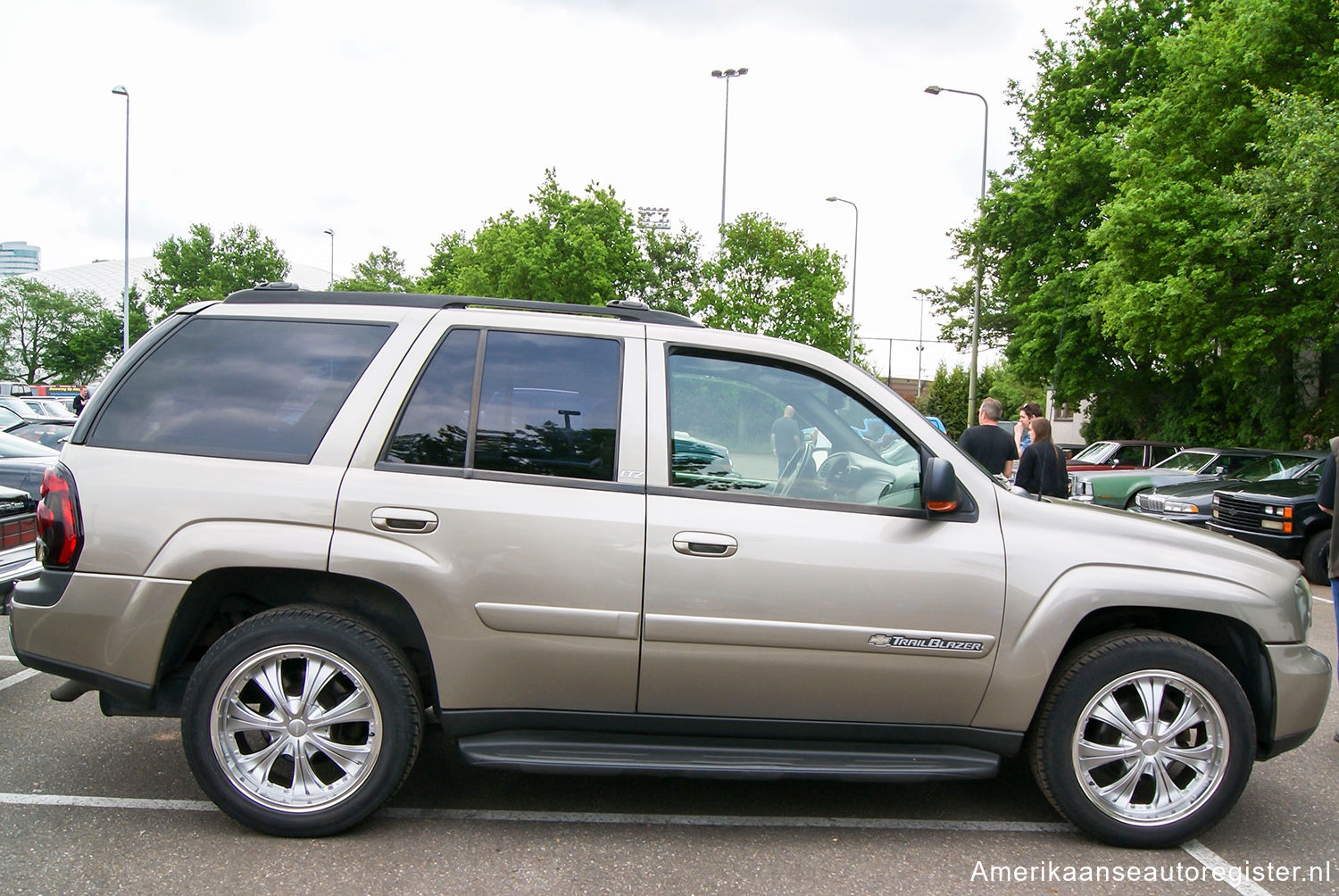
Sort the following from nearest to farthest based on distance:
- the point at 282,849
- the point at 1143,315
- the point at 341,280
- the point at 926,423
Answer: the point at 282,849 < the point at 926,423 < the point at 1143,315 < the point at 341,280

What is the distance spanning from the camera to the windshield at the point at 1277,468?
1127 cm

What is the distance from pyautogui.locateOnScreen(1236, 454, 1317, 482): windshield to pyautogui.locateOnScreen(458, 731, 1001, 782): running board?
10.1m

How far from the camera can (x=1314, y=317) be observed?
16156 millimetres

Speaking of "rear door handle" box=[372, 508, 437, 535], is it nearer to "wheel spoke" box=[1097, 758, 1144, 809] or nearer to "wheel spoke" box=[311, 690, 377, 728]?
"wheel spoke" box=[311, 690, 377, 728]

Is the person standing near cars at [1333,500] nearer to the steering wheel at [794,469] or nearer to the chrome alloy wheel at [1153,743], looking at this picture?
the chrome alloy wheel at [1153,743]

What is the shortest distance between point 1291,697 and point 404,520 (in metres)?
3.29

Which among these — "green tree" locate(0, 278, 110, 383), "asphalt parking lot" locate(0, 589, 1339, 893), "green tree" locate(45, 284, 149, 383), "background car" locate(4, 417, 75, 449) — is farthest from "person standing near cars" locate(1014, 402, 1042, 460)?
"green tree" locate(0, 278, 110, 383)

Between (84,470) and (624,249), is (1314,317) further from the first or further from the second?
(624,249)

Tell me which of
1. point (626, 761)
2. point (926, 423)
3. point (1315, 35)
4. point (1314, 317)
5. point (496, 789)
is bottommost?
point (496, 789)

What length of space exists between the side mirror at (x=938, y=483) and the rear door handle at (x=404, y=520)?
173 cm

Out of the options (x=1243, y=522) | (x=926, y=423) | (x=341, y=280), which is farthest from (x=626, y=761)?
(x=341, y=280)

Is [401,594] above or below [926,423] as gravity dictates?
below

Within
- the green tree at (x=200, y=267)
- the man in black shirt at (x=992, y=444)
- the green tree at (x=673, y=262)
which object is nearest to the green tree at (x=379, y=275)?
the green tree at (x=200, y=267)

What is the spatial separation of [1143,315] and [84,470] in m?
18.5
